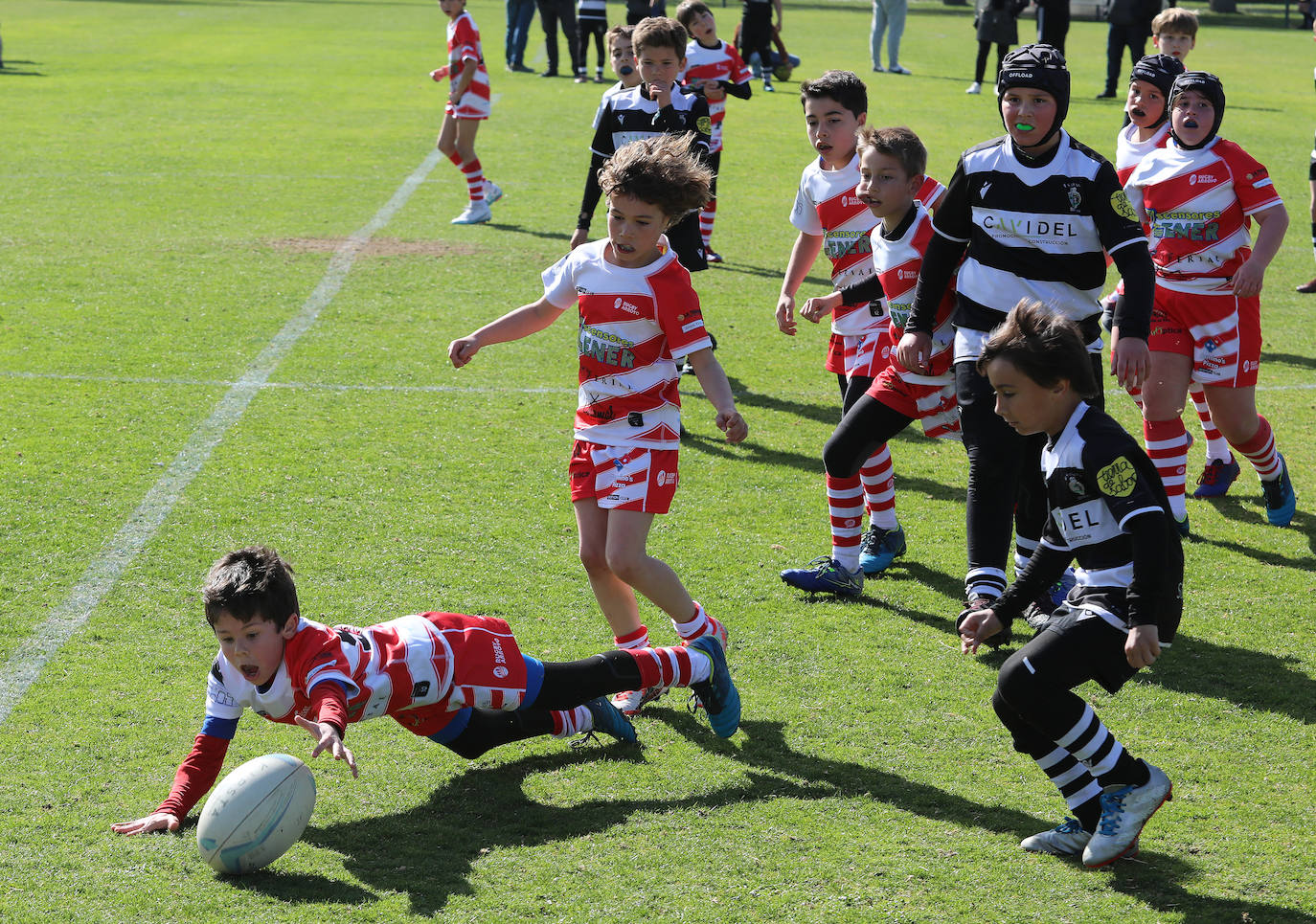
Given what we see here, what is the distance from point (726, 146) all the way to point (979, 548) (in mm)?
13555

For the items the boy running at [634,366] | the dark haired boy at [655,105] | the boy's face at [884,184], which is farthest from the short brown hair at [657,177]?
the dark haired boy at [655,105]

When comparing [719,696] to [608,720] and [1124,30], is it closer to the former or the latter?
[608,720]

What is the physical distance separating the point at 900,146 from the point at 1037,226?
0.80 m

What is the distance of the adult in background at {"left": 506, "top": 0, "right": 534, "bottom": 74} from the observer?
2387cm

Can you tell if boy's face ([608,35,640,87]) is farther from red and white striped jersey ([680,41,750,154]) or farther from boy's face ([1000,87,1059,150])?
boy's face ([1000,87,1059,150])

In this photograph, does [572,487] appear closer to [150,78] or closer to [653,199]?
[653,199]

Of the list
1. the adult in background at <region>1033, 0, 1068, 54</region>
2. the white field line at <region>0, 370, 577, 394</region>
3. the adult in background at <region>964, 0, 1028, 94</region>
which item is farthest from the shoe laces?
the adult in background at <region>1033, 0, 1068, 54</region>

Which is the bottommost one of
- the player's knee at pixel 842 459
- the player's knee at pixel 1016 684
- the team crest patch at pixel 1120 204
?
the player's knee at pixel 1016 684

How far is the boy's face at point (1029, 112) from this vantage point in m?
4.82

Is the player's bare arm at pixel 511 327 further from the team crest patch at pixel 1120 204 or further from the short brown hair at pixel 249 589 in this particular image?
the team crest patch at pixel 1120 204

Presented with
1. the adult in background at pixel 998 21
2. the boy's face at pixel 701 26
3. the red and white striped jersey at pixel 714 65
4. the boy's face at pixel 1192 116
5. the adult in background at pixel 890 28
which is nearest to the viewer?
the boy's face at pixel 1192 116

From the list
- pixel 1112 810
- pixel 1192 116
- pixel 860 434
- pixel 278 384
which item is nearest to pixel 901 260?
pixel 860 434

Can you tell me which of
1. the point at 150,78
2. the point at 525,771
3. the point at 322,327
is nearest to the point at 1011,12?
the point at 150,78

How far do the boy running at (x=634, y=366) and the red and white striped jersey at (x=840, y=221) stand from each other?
1.56m
